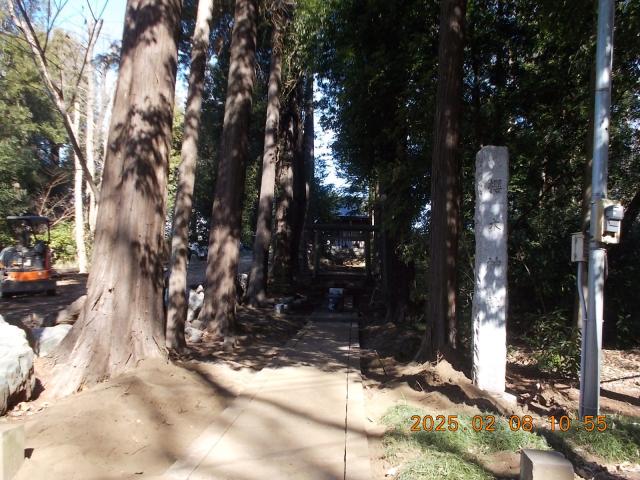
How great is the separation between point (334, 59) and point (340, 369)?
28.5ft

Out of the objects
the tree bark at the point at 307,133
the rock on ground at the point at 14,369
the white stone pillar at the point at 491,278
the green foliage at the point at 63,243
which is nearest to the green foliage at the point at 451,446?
the white stone pillar at the point at 491,278

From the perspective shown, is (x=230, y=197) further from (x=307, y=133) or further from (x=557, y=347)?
(x=307, y=133)

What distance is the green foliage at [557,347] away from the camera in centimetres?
830

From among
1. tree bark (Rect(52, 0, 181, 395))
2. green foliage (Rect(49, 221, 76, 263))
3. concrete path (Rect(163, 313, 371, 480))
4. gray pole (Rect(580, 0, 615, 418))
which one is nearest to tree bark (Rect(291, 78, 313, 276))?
green foliage (Rect(49, 221, 76, 263))

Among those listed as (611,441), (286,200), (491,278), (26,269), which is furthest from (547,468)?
(286,200)

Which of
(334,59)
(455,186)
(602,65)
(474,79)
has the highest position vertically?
(334,59)

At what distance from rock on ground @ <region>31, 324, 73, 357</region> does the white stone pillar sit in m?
5.75

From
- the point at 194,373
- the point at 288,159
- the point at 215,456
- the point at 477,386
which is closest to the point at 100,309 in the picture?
the point at 194,373

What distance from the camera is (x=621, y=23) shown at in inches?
359

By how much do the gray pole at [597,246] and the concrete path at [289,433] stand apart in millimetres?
2584

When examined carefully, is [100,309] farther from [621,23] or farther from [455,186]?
[621,23]

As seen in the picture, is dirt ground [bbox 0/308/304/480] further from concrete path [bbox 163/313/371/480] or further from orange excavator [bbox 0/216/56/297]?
orange excavator [bbox 0/216/56/297]

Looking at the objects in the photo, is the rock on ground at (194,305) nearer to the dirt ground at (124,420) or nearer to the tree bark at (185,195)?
the tree bark at (185,195)

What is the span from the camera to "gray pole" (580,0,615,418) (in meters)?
5.66
